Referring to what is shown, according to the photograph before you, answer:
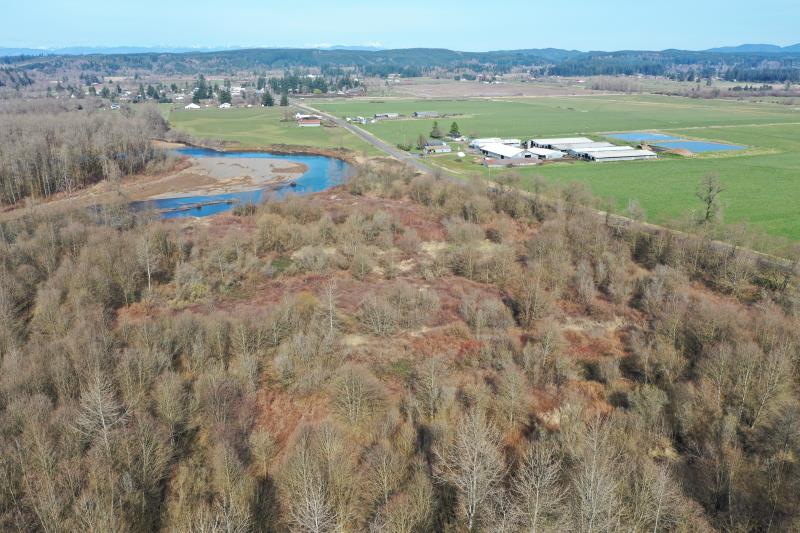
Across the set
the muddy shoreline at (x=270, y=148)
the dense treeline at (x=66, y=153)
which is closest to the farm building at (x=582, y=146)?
the muddy shoreline at (x=270, y=148)

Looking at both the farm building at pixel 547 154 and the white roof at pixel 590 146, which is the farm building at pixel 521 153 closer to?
the farm building at pixel 547 154

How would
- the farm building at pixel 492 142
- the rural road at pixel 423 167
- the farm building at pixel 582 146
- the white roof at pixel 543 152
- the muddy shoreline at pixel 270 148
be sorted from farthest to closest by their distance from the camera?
1. the muddy shoreline at pixel 270 148
2. the farm building at pixel 492 142
3. the farm building at pixel 582 146
4. the white roof at pixel 543 152
5. the rural road at pixel 423 167

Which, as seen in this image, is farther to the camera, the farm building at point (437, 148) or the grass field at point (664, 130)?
the farm building at point (437, 148)

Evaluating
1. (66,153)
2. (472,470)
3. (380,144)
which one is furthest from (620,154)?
(66,153)

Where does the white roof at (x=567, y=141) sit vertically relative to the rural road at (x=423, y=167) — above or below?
above

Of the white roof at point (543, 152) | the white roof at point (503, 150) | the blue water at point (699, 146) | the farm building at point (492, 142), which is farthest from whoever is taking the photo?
the farm building at point (492, 142)

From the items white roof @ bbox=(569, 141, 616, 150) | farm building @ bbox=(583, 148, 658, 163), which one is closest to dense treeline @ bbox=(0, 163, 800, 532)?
farm building @ bbox=(583, 148, 658, 163)

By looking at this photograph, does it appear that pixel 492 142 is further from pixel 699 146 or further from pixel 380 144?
pixel 699 146
